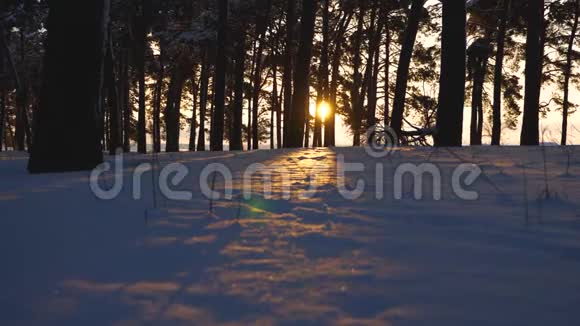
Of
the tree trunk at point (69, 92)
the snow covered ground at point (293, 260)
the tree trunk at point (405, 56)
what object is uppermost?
the tree trunk at point (405, 56)

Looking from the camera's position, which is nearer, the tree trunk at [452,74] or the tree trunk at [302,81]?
the tree trunk at [452,74]

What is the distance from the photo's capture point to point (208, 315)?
1086 millimetres

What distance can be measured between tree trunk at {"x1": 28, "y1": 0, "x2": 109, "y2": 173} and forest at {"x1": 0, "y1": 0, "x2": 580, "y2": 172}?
12mm

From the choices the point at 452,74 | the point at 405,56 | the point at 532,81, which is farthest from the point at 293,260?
the point at 532,81

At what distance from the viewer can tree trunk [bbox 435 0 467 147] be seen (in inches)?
311

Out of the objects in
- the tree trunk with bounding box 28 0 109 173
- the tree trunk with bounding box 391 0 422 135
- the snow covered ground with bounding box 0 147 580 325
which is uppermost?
the tree trunk with bounding box 391 0 422 135

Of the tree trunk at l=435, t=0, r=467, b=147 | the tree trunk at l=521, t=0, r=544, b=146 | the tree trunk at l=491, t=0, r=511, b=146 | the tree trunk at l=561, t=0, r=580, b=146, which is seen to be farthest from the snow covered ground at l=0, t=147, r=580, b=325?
the tree trunk at l=561, t=0, r=580, b=146

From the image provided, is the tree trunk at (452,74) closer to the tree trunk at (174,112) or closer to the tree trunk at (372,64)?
the tree trunk at (372,64)

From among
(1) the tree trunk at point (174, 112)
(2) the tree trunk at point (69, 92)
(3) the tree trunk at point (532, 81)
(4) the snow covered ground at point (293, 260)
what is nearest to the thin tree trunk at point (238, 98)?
(1) the tree trunk at point (174, 112)

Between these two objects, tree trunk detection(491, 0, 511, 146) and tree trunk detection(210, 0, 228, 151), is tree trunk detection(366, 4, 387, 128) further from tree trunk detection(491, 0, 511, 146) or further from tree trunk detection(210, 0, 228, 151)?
tree trunk detection(210, 0, 228, 151)

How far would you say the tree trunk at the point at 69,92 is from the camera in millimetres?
4742

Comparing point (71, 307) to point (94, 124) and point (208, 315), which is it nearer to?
point (208, 315)

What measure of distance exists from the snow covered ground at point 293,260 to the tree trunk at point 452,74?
18.0ft

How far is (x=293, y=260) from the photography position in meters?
1.50
